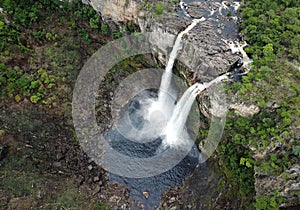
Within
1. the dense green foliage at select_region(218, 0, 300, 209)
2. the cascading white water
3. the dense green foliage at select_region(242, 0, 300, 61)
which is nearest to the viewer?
the dense green foliage at select_region(218, 0, 300, 209)

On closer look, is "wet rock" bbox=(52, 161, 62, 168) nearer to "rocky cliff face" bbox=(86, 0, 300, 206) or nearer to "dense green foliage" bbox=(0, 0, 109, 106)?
"dense green foliage" bbox=(0, 0, 109, 106)

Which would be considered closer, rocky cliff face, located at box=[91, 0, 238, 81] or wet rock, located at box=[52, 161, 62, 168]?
rocky cliff face, located at box=[91, 0, 238, 81]

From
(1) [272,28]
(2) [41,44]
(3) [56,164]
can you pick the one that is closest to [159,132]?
(3) [56,164]

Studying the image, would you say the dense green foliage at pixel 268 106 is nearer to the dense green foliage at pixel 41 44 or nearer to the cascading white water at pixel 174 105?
the cascading white water at pixel 174 105

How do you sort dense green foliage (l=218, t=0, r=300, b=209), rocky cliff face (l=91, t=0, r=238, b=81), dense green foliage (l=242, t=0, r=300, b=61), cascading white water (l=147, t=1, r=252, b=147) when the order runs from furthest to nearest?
1. cascading white water (l=147, t=1, r=252, b=147)
2. rocky cliff face (l=91, t=0, r=238, b=81)
3. dense green foliage (l=242, t=0, r=300, b=61)
4. dense green foliage (l=218, t=0, r=300, b=209)

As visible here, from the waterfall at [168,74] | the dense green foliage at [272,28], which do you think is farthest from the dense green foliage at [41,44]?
the dense green foliage at [272,28]

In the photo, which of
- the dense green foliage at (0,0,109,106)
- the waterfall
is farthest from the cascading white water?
the dense green foliage at (0,0,109,106)

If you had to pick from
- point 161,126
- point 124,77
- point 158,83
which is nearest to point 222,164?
point 161,126

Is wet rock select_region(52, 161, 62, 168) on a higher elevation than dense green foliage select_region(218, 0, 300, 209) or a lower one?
lower

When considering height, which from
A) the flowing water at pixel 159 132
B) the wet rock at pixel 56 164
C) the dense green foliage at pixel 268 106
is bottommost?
the wet rock at pixel 56 164
